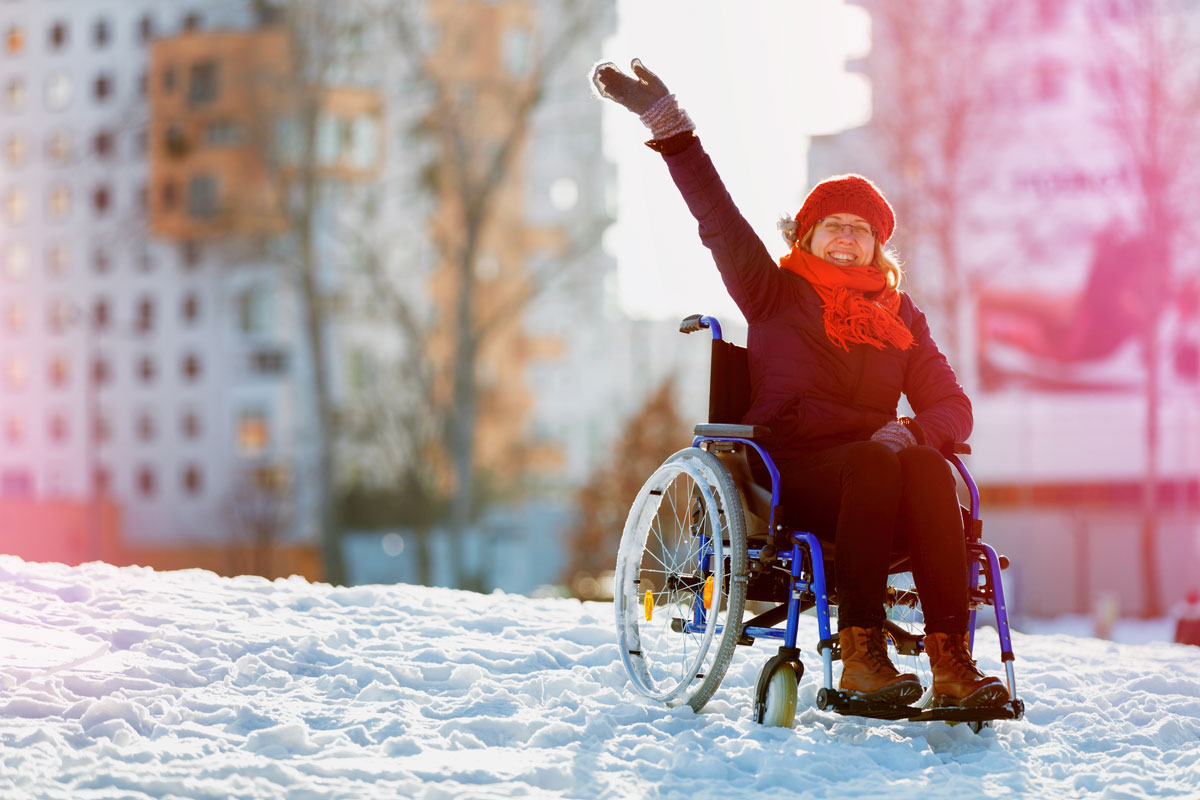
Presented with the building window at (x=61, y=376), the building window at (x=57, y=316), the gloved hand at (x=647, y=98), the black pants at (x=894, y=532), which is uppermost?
the building window at (x=57, y=316)

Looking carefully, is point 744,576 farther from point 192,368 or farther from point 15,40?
point 15,40

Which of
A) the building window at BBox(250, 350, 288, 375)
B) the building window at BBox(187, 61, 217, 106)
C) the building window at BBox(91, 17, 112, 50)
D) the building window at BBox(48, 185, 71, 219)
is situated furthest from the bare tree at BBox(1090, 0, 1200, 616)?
the building window at BBox(48, 185, 71, 219)

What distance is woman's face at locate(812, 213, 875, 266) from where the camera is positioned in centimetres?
486

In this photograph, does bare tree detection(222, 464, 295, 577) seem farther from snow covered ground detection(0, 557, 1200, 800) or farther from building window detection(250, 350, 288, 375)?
snow covered ground detection(0, 557, 1200, 800)

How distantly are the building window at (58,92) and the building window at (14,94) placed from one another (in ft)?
4.26

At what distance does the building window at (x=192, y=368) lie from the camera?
1981 inches

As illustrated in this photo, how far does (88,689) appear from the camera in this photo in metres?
4.52

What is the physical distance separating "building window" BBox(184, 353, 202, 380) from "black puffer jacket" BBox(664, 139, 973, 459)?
1863 inches

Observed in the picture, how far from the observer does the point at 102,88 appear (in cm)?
5244

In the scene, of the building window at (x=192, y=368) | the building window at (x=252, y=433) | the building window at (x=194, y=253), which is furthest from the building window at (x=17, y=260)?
the building window at (x=194, y=253)

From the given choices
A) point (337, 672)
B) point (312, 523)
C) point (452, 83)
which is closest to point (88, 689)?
point (337, 672)

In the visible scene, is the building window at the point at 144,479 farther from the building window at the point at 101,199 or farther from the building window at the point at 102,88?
the building window at the point at 102,88

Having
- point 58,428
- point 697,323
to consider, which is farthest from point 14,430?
point 697,323

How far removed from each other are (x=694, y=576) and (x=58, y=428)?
167ft
